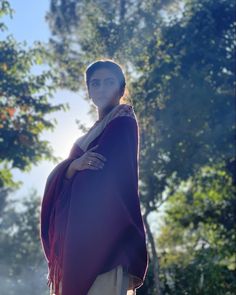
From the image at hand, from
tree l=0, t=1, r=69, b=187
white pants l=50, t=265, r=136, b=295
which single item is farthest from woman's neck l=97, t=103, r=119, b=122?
tree l=0, t=1, r=69, b=187

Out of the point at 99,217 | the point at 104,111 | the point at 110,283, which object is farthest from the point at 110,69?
the point at 110,283

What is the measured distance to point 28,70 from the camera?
13016 millimetres

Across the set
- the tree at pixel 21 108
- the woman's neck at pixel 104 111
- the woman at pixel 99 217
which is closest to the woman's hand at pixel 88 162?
the woman at pixel 99 217

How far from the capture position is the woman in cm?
203

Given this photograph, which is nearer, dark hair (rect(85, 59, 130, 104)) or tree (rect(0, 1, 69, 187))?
dark hair (rect(85, 59, 130, 104))

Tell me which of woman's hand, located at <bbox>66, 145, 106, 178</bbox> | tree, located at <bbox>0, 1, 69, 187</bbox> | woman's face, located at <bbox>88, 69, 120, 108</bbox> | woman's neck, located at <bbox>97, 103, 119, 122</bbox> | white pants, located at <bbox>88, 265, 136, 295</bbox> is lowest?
white pants, located at <bbox>88, 265, 136, 295</bbox>

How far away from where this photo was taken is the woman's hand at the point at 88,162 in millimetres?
2123

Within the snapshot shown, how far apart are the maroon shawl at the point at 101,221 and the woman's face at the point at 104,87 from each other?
0.56 ft

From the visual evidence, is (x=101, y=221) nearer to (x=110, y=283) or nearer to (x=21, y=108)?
(x=110, y=283)

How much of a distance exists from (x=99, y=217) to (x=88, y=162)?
0.23 meters

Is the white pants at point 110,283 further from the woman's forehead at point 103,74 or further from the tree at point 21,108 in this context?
the tree at point 21,108

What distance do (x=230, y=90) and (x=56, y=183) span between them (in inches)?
503

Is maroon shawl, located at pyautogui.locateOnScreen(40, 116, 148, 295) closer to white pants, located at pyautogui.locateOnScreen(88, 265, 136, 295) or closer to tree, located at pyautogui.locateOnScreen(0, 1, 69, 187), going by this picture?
white pants, located at pyautogui.locateOnScreen(88, 265, 136, 295)

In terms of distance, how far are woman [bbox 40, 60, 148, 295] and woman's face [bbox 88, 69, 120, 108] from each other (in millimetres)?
79
